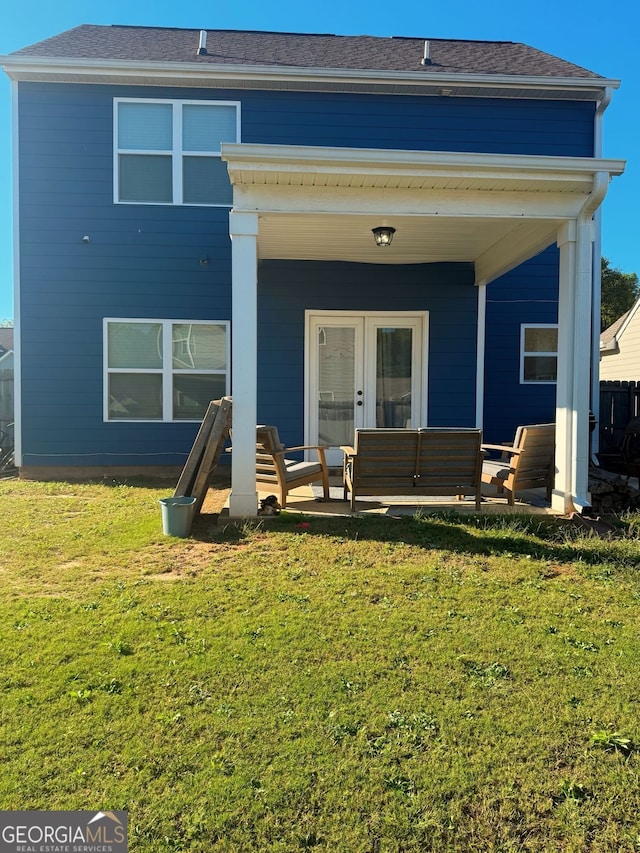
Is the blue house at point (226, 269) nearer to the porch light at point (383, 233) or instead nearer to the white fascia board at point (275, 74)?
the white fascia board at point (275, 74)

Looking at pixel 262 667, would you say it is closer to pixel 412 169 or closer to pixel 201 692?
pixel 201 692

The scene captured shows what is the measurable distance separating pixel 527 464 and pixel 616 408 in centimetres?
552

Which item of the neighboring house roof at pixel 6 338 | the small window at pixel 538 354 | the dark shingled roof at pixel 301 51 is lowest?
the small window at pixel 538 354

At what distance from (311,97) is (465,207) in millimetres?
3984

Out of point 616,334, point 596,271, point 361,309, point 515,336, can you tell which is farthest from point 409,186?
point 616,334

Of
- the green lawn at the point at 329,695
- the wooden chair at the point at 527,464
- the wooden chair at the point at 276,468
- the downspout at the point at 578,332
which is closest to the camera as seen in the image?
the green lawn at the point at 329,695

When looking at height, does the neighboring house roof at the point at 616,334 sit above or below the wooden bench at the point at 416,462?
above

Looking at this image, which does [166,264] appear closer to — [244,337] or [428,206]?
[244,337]

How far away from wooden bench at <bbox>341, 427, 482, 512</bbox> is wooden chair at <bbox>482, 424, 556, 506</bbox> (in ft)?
1.47

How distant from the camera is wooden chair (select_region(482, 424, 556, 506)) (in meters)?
5.75

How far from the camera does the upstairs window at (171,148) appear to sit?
25.8 feet

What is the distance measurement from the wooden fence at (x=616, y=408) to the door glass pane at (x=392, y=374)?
418 cm

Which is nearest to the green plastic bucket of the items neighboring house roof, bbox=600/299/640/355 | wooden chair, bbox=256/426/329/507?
wooden chair, bbox=256/426/329/507

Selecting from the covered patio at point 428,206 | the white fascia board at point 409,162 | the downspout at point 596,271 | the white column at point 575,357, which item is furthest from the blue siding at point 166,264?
the white fascia board at point 409,162
